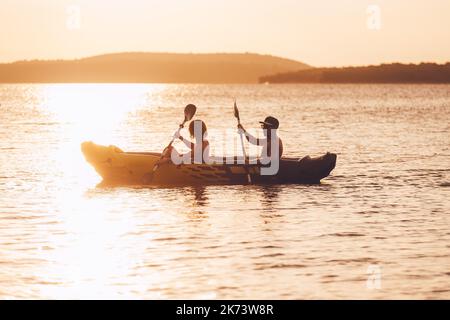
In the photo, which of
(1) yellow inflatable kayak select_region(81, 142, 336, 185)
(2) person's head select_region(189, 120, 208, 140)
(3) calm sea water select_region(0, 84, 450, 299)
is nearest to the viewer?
(3) calm sea water select_region(0, 84, 450, 299)

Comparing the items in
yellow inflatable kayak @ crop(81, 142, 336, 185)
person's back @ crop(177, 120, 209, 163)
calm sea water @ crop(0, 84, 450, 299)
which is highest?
person's back @ crop(177, 120, 209, 163)

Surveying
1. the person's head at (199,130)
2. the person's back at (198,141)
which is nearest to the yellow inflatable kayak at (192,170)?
the person's back at (198,141)

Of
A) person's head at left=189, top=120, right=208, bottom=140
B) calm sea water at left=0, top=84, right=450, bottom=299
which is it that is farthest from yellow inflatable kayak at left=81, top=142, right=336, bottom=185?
person's head at left=189, top=120, right=208, bottom=140

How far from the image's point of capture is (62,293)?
39.1 ft

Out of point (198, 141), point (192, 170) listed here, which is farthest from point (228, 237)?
point (192, 170)

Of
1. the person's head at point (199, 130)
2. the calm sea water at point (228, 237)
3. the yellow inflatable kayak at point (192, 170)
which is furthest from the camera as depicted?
the yellow inflatable kayak at point (192, 170)

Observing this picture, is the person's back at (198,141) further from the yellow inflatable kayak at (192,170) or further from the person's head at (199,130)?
the yellow inflatable kayak at (192,170)

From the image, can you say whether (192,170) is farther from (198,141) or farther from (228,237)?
(228,237)

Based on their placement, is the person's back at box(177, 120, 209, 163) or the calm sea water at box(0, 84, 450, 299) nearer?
the calm sea water at box(0, 84, 450, 299)

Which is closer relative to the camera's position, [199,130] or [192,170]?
[199,130]

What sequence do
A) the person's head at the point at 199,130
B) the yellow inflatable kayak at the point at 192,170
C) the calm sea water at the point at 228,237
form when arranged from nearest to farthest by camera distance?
the calm sea water at the point at 228,237 < the person's head at the point at 199,130 < the yellow inflatable kayak at the point at 192,170

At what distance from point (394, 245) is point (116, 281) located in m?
5.09

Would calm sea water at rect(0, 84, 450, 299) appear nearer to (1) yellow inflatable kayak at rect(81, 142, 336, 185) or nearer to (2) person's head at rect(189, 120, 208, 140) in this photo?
(1) yellow inflatable kayak at rect(81, 142, 336, 185)
